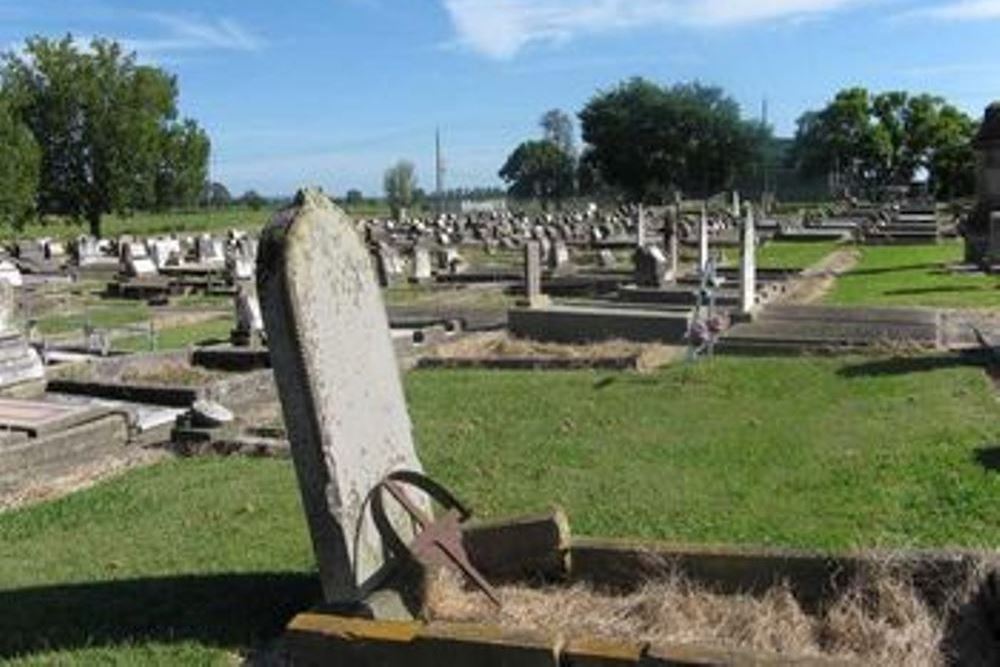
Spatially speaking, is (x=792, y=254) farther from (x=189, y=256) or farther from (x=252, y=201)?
(x=252, y=201)

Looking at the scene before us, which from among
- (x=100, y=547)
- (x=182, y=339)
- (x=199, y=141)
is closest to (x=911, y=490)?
(x=100, y=547)

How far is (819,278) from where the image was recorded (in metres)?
26.6

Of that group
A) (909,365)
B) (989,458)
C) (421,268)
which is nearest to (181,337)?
(421,268)

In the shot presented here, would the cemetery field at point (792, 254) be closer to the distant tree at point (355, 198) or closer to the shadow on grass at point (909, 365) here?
the shadow on grass at point (909, 365)

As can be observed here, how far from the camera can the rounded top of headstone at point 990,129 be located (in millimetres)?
30703

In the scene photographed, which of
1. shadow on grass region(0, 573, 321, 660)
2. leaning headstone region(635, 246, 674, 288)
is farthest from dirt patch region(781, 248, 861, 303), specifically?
shadow on grass region(0, 573, 321, 660)

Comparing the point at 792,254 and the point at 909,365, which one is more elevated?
the point at 909,365

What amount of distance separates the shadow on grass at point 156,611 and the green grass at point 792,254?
968 inches

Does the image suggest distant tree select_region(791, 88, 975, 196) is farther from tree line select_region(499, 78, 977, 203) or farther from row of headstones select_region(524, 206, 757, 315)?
row of headstones select_region(524, 206, 757, 315)

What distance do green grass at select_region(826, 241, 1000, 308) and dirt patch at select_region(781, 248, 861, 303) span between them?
0.82 feet

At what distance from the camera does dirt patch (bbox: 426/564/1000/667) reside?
4945 millimetres

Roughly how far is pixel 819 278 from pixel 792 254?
963 centimetres

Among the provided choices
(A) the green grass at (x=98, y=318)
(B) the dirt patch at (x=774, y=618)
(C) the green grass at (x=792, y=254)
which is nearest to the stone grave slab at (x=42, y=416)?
(B) the dirt patch at (x=774, y=618)

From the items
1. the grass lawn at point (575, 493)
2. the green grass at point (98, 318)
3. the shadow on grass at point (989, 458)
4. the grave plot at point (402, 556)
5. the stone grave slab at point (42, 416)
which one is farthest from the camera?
the green grass at point (98, 318)
